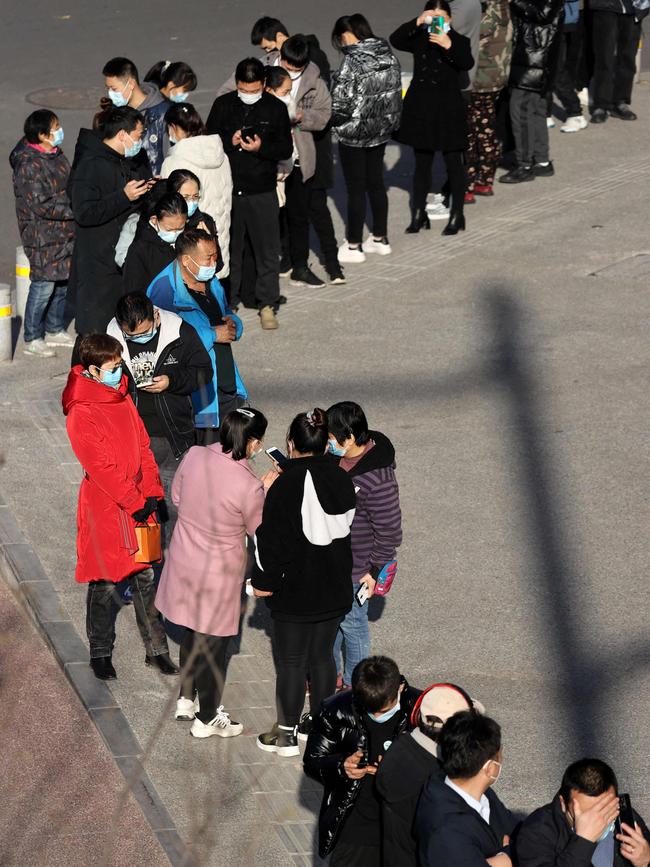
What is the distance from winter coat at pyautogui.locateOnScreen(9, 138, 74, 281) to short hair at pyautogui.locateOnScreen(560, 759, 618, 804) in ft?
22.6

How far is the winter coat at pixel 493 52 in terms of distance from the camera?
45.3ft

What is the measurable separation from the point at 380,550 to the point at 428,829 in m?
2.39

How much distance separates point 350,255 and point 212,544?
6.75m

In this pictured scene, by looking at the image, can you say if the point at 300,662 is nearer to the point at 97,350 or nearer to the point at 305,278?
the point at 97,350

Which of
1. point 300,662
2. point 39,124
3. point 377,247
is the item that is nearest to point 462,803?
point 300,662

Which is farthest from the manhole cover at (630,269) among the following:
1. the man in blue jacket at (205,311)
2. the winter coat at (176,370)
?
the winter coat at (176,370)

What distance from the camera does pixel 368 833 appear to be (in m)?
5.25

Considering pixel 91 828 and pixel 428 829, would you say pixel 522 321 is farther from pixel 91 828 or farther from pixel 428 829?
pixel 428 829

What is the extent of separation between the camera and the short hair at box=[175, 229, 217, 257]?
26.8 ft

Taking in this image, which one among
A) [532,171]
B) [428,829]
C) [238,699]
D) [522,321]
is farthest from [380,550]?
[532,171]

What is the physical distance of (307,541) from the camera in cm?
635

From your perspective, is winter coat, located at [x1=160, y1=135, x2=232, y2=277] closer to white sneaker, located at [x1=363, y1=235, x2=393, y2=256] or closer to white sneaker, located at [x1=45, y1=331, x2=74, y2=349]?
white sneaker, located at [x1=45, y1=331, x2=74, y2=349]

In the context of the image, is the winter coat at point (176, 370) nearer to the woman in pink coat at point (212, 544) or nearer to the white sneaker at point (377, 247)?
the woman in pink coat at point (212, 544)

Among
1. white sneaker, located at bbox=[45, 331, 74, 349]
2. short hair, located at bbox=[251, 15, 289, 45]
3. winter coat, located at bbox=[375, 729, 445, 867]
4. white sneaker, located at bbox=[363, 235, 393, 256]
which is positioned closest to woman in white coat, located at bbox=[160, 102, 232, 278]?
white sneaker, located at bbox=[45, 331, 74, 349]
